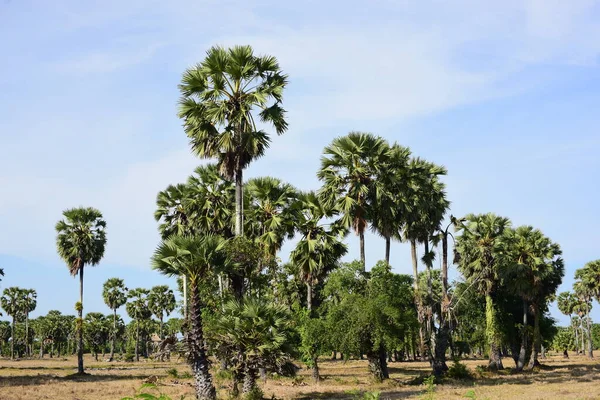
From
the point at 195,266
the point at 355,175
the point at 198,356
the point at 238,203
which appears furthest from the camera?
the point at 355,175

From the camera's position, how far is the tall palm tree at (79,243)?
171ft

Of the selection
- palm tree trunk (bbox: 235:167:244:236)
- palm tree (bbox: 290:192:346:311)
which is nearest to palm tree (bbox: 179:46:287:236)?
palm tree trunk (bbox: 235:167:244:236)

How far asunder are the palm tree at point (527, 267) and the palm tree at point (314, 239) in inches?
715

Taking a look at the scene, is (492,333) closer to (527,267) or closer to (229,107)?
(527,267)

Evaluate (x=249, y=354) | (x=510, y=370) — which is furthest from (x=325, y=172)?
(x=510, y=370)

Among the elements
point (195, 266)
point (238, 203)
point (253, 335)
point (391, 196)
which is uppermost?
point (391, 196)

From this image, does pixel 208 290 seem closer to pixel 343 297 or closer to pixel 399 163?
pixel 343 297

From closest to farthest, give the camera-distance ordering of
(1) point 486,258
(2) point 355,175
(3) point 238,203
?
1. (3) point 238,203
2. (2) point 355,175
3. (1) point 486,258

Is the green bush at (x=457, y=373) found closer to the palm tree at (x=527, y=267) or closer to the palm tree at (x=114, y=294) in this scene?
the palm tree at (x=527, y=267)

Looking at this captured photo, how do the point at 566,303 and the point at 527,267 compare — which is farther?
the point at 566,303

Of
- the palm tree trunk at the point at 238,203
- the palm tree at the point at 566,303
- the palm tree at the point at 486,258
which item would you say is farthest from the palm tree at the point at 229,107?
the palm tree at the point at 566,303

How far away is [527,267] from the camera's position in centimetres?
4819

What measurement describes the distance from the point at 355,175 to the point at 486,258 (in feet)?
58.0

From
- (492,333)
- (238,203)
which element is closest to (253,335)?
(238,203)
